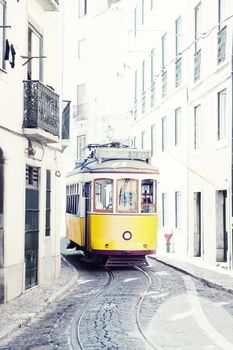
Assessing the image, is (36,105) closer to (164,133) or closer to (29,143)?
(29,143)

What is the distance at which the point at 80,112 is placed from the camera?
4494 cm

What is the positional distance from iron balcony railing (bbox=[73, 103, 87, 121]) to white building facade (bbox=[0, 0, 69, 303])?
25.9 m

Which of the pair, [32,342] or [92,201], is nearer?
[32,342]

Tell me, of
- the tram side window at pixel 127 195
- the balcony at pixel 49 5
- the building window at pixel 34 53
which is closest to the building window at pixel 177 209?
the tram side window at pixel 127 195

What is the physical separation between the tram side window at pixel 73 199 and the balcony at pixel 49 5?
6504 mm

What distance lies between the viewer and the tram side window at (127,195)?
1942 centimetres

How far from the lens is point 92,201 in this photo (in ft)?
64.1

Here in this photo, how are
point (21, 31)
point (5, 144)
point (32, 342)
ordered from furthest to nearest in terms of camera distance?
point (21, 31), point (5, 144), point (32, 342)

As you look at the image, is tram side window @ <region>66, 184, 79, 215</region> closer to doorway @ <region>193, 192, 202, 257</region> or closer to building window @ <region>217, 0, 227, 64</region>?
doorway @ <region>193, 192, 202, 257</region>

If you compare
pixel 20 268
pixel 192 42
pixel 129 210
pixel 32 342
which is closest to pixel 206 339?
pixel 32 342

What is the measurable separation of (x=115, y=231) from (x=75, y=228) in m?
3.07

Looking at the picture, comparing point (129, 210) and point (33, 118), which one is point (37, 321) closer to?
point (33, 118)

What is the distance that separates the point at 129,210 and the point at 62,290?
469 cm

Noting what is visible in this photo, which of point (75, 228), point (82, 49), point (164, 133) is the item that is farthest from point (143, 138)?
point (82, 49)
